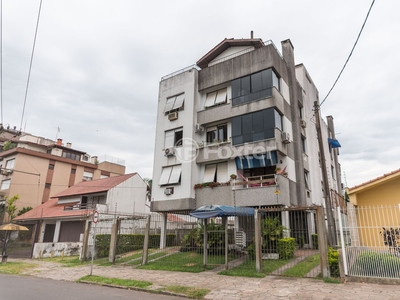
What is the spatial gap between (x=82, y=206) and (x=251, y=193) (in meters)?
17.8

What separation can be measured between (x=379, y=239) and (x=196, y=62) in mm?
18475

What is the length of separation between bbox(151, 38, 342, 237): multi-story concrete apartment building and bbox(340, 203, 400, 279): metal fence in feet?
22.5

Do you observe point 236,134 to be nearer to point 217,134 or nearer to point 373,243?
point 217,134

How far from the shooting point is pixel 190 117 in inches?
830

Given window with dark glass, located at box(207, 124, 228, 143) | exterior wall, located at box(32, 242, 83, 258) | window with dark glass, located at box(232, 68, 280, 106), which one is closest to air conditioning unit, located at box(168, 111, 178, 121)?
window with dark glass, located at box(207, 124, 228, 143)

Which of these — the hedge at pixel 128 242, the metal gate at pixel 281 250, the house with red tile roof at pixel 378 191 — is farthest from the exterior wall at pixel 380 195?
the hedge at pixel 128 242

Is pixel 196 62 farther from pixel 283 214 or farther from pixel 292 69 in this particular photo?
pixel 283 214

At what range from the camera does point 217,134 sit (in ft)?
68.5

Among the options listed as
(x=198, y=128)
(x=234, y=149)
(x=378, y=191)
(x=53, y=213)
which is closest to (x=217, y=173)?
(x=234, y=149)

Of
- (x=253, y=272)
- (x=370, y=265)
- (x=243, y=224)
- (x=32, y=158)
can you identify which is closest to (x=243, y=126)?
(x=243, y=224)

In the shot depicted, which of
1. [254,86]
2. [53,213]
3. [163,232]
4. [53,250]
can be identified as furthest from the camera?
[53,213]

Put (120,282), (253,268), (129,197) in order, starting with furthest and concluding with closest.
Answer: (129,197)
(253,268)
(120,282)

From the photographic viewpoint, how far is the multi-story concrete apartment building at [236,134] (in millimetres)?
17812

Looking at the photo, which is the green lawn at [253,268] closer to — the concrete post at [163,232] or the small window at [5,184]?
the concrete post at [163,232]
